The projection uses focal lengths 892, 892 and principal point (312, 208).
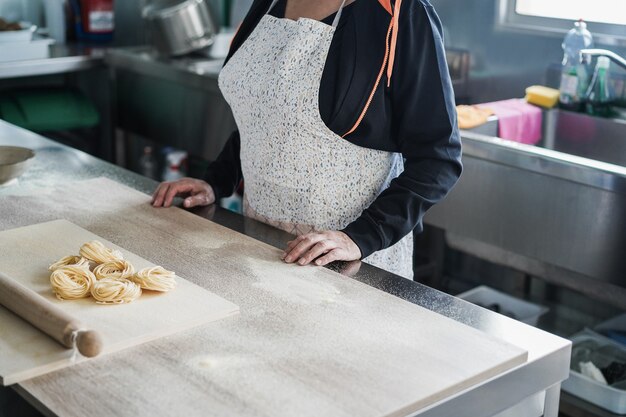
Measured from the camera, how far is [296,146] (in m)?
1.63

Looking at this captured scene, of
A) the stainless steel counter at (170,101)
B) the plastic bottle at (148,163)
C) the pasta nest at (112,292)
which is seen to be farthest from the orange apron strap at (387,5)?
the plastic bottle at (148,163)

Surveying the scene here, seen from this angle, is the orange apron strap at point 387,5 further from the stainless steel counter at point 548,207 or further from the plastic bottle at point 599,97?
the plastic bottle at point 599,97

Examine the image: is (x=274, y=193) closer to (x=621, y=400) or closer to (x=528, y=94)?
(x=621, y=400)

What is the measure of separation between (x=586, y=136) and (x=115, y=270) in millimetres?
1671

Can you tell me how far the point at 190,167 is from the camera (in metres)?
3.73

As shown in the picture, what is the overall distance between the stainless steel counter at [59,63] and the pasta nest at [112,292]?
7.45 ft

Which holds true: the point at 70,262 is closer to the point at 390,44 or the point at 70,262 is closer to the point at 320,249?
the point at 320,249

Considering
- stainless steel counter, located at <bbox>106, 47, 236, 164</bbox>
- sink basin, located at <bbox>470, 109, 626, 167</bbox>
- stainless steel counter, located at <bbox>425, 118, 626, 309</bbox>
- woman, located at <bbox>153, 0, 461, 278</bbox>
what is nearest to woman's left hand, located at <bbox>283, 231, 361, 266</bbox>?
woman, located at <bbox>153, 0, 461, 278</bbox>

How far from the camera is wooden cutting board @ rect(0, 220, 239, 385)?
108 cm

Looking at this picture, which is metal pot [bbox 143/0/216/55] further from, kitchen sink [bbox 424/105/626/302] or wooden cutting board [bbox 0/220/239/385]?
wooden cutting board [bbox 0/220/239/385]

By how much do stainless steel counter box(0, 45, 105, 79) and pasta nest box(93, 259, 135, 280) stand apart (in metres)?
2.19

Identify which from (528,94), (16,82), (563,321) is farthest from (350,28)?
(16,82)

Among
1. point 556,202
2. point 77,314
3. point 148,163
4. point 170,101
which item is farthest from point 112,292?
point 148,163

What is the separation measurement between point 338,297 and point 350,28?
52cm
